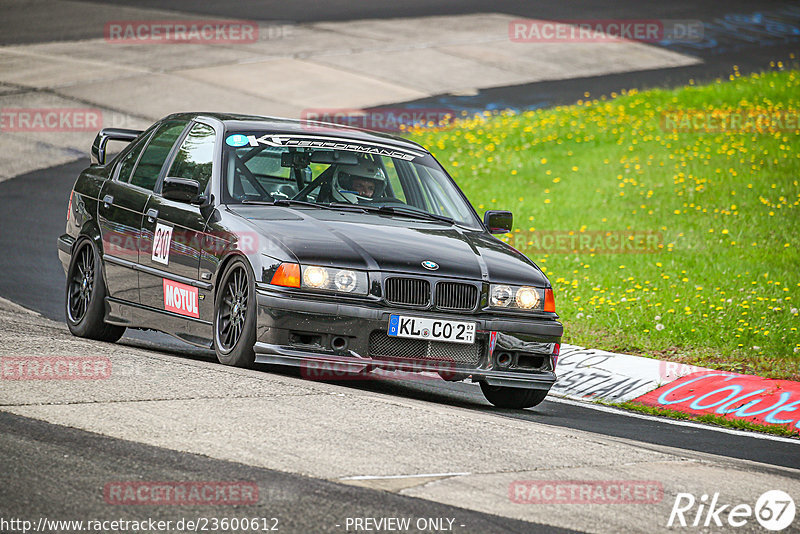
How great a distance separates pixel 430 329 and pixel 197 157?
2.36 meters

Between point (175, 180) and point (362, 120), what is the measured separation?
14.0 metres

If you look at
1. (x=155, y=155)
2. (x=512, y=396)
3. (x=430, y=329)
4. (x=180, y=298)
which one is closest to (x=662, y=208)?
(x=512, y=396)

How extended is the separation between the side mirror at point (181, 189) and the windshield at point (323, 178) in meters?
0.21

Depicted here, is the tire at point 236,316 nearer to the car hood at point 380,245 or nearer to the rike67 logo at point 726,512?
the car hood at point 380,245

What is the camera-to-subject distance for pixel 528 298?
761cm

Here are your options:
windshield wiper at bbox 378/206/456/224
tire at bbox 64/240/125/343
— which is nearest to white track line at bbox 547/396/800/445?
windshield wiper at bbox 378/206/456/224

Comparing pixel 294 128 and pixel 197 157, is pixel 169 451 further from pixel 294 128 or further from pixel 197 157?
pixel 294 128

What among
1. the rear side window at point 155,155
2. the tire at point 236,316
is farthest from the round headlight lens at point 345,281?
the rear side window at point 155,155

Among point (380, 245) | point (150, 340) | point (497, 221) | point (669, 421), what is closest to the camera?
point (380, 245)

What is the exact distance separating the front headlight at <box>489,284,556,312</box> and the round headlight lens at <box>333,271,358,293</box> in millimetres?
859

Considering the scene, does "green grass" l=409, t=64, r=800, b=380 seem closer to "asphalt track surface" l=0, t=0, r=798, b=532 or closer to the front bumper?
"asphalt track surface" l=0, t=0, r=798, b=532

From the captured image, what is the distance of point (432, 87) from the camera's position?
25609 mm

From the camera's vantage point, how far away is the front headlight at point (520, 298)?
24.5 feet

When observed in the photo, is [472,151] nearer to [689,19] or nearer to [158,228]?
[158,228]
